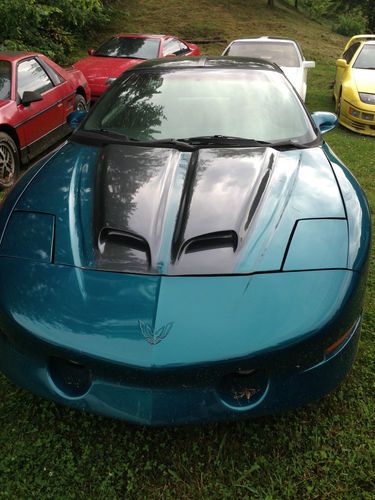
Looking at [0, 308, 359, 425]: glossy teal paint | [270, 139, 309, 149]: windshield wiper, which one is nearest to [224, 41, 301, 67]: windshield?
[270, 139, 309, 149]: windshield wiper

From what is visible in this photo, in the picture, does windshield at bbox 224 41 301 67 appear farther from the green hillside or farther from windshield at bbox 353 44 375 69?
the green hillside

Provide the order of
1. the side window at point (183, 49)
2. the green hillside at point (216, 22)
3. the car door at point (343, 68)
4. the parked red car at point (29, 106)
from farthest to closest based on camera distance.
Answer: the green hillside at point (216, 22) → the side window at point (183, 49) → the car door at point (343, 68) → the parked red car at point (29, 106)

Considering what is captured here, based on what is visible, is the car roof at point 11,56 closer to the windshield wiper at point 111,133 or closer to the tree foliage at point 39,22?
the windshield wiper at point 111,133

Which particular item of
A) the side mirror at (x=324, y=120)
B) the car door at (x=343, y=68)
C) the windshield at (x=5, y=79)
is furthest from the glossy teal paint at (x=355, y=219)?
the car door at (x=343, y=68)

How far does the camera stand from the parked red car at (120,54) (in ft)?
23.6

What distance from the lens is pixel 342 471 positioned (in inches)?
67.4

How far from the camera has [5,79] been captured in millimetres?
4840

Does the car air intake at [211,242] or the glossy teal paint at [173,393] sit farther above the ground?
the car air intake at [211,242]

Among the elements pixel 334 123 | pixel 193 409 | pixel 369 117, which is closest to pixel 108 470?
pixel 193 409

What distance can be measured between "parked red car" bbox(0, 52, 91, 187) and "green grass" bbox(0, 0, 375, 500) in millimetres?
3080

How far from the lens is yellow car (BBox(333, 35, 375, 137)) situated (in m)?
6.57

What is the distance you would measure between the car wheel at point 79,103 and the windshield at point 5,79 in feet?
3.73

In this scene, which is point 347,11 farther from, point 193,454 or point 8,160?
point 193,454

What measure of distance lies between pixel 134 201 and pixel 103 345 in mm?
769
